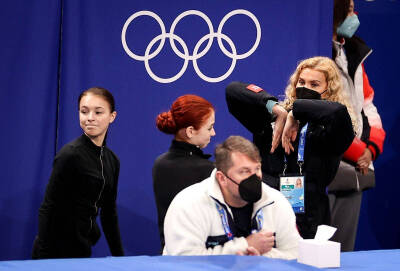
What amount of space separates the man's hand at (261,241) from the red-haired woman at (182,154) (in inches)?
27.7

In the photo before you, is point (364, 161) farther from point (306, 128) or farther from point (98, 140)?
point (98, 140)

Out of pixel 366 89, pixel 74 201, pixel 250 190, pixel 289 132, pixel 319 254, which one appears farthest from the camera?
pixel 366 89

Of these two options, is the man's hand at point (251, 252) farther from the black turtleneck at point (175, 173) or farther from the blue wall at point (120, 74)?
the blue wall at point (120, 74)

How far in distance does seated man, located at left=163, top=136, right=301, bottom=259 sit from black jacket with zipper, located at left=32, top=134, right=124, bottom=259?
2.70 feet

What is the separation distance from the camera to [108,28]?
459 cm

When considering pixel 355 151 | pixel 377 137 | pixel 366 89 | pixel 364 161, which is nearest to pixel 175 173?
pixel 355 151

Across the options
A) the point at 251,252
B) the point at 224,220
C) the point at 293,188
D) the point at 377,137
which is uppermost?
the point at 377,137

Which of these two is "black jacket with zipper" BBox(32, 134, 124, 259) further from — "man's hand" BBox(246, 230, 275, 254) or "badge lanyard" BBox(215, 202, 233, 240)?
"man's hand" BBox(246, 230, 275, 254)

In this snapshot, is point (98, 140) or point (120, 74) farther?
point (120, 74)

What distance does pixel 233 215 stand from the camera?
10.4ft

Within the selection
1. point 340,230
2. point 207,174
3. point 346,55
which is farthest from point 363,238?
point 207,174

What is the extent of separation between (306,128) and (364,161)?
1.97 metres

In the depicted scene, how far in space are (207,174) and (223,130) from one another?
1233 millimetres

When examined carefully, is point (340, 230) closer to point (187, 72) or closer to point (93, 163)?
point (187, 72)
